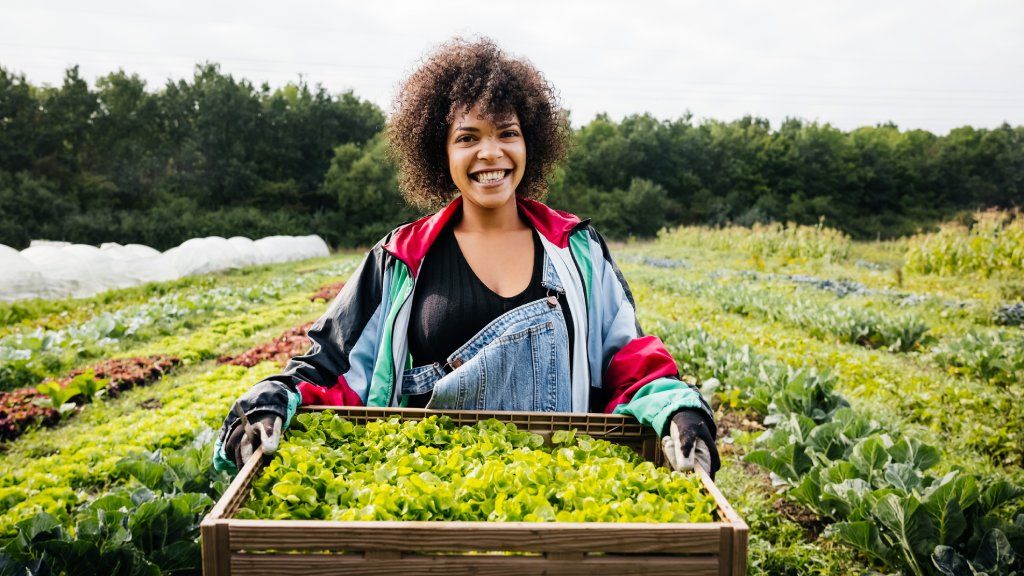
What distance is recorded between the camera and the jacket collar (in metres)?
2.03

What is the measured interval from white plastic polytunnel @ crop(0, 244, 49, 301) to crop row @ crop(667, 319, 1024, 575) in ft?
42.6

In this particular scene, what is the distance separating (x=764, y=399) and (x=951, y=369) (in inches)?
103

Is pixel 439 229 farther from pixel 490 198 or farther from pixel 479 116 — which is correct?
pixel 479 116

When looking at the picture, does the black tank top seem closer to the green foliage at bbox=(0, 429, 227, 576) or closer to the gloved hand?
the gloved hand

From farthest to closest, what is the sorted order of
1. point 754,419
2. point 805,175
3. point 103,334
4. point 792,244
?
point 805,175 < point 792,244 < point 103,334 < point 754,419

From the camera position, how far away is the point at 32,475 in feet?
12.4

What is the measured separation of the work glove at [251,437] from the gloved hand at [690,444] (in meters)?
0.90

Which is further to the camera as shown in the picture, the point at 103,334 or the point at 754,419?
the point at 103,334

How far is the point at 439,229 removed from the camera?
211 cm

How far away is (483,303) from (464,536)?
3.31 ft

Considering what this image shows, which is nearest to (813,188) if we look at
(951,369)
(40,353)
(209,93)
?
(209,93)

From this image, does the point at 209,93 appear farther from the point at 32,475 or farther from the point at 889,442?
the point at 889,442

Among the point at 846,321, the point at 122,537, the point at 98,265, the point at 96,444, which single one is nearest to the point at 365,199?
the point at 98,265

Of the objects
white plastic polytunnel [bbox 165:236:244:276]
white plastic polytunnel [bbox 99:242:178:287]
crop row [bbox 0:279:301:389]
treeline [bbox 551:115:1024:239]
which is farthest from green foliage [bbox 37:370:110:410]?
treeline [bbox 551:115:1024:239]
